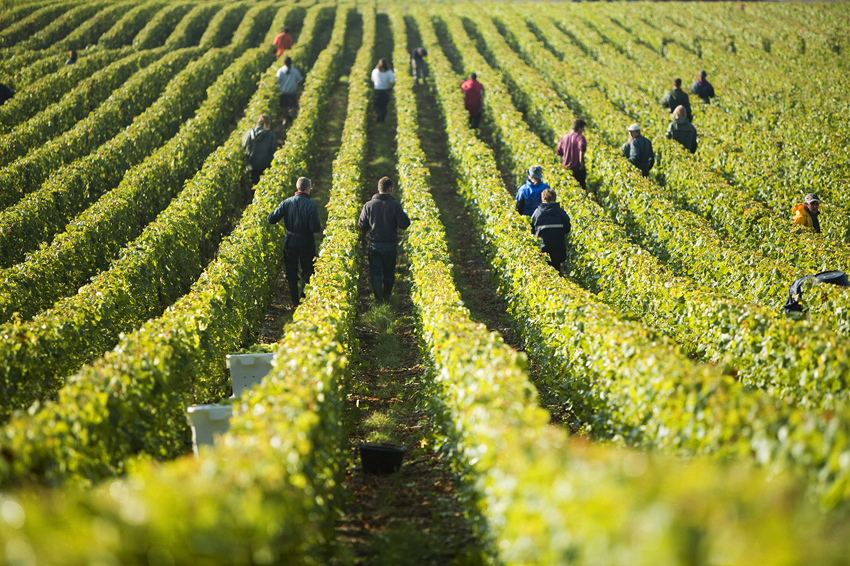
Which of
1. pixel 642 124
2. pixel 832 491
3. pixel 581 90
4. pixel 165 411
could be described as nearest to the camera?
pixel 832 491

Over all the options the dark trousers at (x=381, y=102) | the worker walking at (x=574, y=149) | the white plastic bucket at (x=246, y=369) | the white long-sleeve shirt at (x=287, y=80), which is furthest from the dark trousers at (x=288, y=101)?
the white plastic bucket at (x=246, y=369)

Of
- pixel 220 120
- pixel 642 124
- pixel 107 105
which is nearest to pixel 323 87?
pixel 220 120

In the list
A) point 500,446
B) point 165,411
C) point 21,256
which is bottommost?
point 21,256

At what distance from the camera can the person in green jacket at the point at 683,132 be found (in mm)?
17828

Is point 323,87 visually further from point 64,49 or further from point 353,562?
point 353,562

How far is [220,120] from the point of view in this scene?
21891mm

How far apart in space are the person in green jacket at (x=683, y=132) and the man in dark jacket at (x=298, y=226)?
35.0ft

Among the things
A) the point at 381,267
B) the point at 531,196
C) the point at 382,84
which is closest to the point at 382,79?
the point at 382,84

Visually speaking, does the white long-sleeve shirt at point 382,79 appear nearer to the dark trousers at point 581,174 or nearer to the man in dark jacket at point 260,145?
the man in dark jacket at point 260,145

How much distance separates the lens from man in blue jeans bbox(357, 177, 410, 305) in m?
12.1

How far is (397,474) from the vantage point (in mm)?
7926

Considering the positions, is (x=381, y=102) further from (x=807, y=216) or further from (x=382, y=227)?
(x=807, y=216)

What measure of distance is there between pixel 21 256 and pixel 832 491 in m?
13.7

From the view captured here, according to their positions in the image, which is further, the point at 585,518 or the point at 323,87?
the point at 323,87
